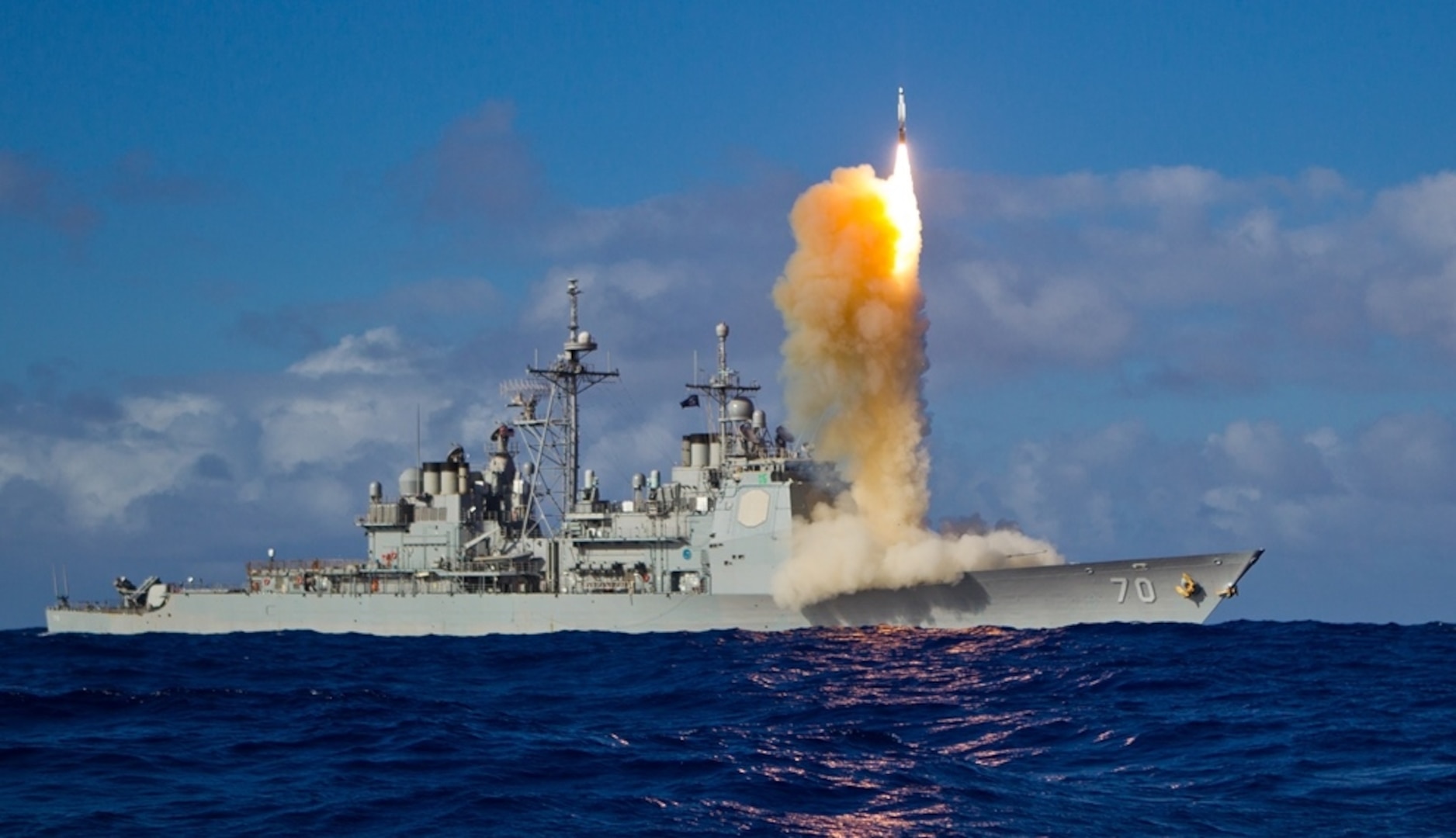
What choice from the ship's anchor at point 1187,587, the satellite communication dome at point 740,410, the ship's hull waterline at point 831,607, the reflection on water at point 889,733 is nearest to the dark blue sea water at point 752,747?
the reflection on water at point 889,733

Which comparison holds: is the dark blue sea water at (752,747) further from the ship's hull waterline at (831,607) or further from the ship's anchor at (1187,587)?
the ship's hull waterline at (831,607)

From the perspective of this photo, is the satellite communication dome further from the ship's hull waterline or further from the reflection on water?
the reflection on water

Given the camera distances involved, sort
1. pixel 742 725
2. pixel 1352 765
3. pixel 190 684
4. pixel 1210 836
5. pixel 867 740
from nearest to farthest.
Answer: pixel 1210 836
pixel 1352 765
pixel 867 740
pixel 742 725
pixel 190 684

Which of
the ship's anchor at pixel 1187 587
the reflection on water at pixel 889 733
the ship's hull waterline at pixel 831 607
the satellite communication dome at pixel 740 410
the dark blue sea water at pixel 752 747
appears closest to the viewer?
the dark blue sea water at pixel 752 747

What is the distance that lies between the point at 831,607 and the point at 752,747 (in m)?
22.8

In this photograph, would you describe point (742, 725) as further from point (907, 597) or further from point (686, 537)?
point (686, 537)

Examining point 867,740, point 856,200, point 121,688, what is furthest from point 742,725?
point 856,200

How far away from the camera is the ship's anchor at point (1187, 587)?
38.5 m

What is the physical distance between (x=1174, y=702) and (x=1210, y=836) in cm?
945

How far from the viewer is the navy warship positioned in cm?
3938

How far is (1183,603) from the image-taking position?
3903 cm

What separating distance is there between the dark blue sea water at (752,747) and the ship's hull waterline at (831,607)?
22.6 feet

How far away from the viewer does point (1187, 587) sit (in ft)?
127

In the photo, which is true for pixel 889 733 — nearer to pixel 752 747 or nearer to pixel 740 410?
pixel 752 747
